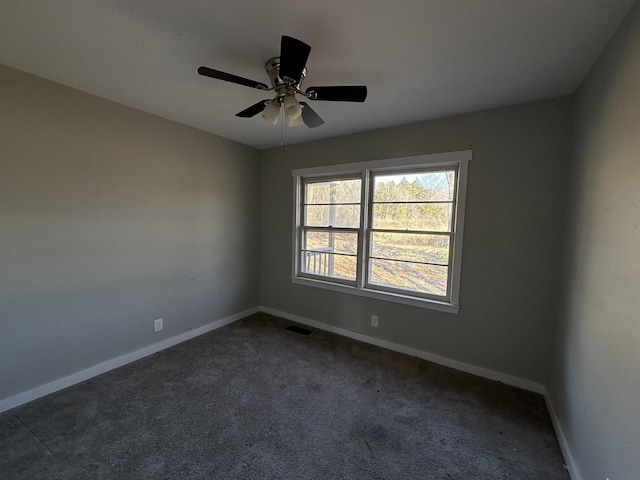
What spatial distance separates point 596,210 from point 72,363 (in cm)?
404

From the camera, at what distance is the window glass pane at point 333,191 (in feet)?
10.8

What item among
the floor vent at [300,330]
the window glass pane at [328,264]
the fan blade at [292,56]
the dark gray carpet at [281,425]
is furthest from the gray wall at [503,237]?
the fan blade at [292,56]

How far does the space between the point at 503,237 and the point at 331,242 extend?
1.90 m

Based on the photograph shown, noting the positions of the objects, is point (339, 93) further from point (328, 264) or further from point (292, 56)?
point (328, 264)

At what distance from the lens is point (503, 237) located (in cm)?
238

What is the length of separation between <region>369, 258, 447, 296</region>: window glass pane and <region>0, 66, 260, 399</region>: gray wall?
2.06 metres

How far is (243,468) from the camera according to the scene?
1.54m

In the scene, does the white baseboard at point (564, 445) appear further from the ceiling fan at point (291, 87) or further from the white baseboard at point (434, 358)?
the ceiling fan at point (291, 87)

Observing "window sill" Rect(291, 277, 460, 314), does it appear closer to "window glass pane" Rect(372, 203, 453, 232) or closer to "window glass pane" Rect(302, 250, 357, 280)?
"window glass pane" Rect(302, 250, 357, 280)

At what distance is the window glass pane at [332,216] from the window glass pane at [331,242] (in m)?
0.13

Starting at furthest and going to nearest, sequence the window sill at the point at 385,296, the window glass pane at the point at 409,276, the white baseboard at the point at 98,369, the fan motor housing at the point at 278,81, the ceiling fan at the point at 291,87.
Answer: the window glass pane at the point at 409,276
the window sill at the point at 385,296
the white baseboard at the point at 98,369
the fan motor housing at the point at 278,81
the ceiling fan at the point at 291,87

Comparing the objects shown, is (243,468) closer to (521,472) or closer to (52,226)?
(521,472)

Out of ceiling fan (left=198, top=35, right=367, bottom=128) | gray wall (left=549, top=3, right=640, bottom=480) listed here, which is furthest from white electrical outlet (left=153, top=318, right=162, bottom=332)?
gray wall (left=549, top=3, right=640, bottom=480)

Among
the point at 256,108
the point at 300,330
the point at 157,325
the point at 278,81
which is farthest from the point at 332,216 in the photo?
the point at 157,325
